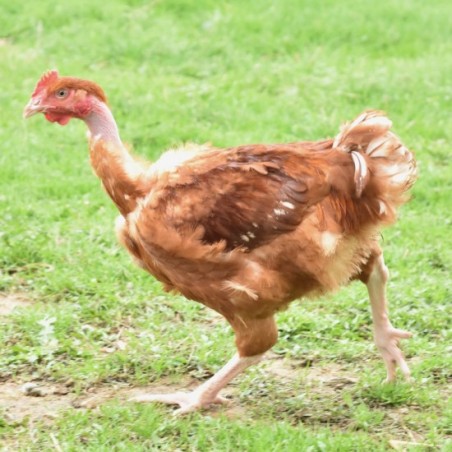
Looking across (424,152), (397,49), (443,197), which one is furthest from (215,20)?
(443,197)

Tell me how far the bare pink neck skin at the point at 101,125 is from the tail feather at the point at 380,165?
1.22 metres

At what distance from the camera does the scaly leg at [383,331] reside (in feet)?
18.4

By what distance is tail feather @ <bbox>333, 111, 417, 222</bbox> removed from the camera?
5.14 metres

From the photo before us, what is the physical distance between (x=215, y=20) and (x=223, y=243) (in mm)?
6531

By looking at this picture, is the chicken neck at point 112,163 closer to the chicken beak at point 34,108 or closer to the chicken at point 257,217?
the chicken at point 257,217

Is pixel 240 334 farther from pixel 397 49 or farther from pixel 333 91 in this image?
pixel 397 49

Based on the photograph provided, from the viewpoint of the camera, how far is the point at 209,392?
5355 mm

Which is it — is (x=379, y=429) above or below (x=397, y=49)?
below

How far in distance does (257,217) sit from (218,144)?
360 cm

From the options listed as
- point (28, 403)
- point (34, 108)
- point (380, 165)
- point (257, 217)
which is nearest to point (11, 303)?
point (28, 403)

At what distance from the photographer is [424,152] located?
8.77 m

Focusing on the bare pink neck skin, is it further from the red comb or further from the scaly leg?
the scaly leg

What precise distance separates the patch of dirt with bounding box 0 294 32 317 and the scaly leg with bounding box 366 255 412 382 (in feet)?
7.25

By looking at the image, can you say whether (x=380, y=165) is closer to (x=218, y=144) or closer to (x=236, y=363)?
(x=236, y=363)
